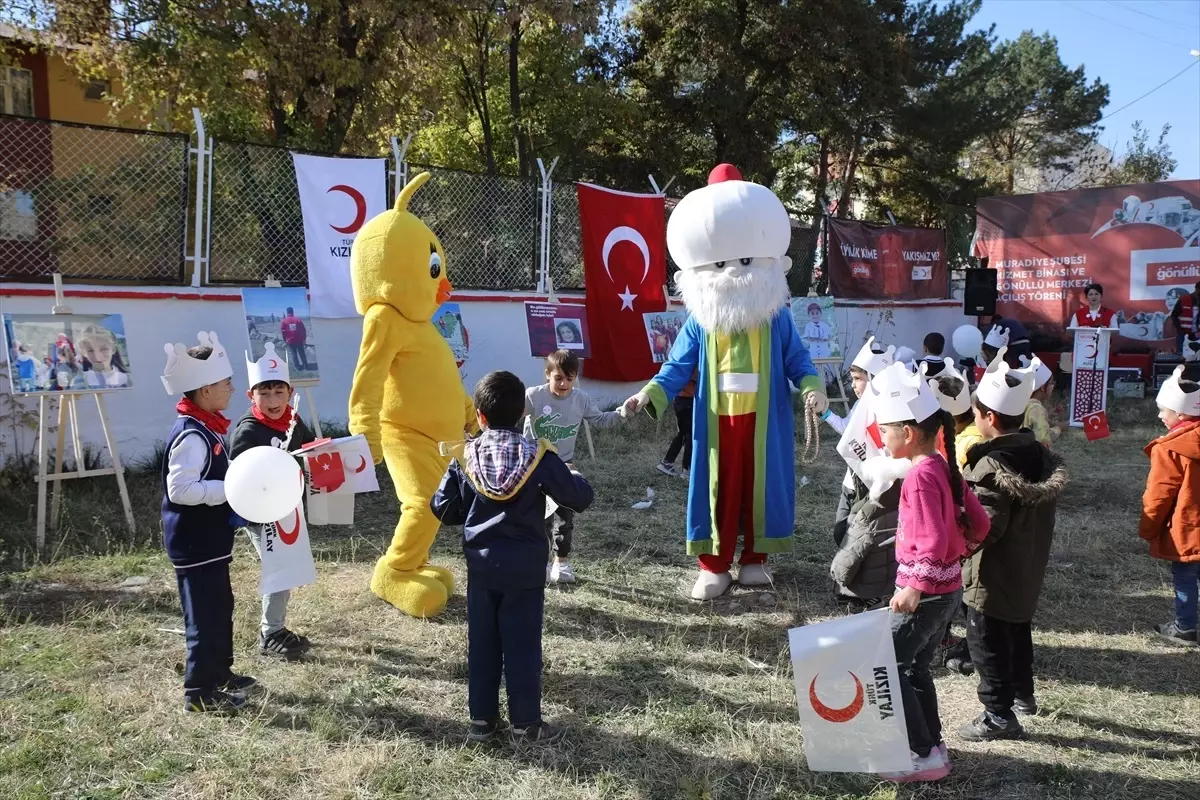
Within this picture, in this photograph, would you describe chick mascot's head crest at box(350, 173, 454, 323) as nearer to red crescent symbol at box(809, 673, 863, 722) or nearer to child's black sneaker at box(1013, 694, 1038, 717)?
red crescent symbol at box(809, 673, 863, 722)

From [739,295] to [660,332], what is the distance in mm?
5818

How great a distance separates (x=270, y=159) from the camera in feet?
25.9

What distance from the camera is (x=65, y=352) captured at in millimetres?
5777

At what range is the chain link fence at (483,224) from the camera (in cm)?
928

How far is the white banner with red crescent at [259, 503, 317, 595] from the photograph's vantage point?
12.4ft

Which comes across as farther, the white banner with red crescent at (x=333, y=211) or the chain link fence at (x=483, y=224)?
the chain link fence at (x=483, y=224)

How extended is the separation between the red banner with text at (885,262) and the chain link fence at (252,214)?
844 cm

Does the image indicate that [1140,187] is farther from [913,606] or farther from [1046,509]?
[913,606]

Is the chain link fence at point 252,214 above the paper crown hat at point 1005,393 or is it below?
above

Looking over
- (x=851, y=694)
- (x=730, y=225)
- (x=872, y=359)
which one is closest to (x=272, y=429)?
(x=730, y=225)

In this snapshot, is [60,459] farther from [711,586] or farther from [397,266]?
[711,586]

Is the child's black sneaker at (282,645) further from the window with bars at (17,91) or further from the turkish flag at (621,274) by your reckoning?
the window with bars at (17,91)

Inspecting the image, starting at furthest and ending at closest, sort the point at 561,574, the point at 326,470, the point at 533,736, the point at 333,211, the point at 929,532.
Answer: the point at 333,211
the point at 561,574
the point at 326,470
the point at 533,736
the point at 929,532

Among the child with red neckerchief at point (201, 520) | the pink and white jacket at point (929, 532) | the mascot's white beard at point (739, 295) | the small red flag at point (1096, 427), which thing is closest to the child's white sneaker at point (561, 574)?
the mascot's white beard at point (739, 295)
